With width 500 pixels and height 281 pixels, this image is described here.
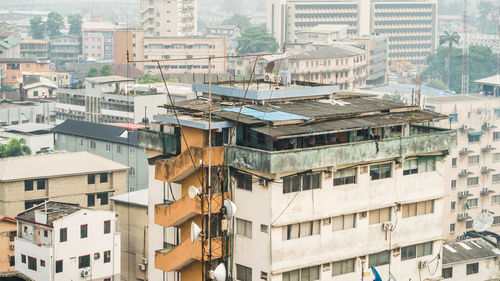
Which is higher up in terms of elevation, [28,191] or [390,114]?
[390,114]

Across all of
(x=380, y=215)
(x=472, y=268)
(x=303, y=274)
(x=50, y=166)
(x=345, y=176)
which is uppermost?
(x=345, y=176)

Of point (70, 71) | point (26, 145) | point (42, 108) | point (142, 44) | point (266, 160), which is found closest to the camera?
point (266, 160)

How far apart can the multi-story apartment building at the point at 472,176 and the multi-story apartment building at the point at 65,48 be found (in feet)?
359

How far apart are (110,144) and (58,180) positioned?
13047 millimetres

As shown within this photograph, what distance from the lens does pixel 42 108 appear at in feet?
292

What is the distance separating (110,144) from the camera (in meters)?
63.9

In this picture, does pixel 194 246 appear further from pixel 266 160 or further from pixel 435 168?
pixel 435 168

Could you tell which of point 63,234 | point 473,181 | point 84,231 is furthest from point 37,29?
point 63,234

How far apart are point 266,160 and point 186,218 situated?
2.99 metres

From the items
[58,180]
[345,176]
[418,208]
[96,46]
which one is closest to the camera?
[345,176]

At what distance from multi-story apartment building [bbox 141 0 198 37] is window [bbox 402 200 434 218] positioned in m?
120

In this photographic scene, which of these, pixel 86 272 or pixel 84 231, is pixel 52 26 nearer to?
pixel 84 231

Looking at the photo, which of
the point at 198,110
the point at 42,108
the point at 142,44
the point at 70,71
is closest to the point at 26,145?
the point at 42,108

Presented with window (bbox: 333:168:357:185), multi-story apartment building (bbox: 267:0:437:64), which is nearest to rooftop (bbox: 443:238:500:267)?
window (bbox: 333:168:357:185)
